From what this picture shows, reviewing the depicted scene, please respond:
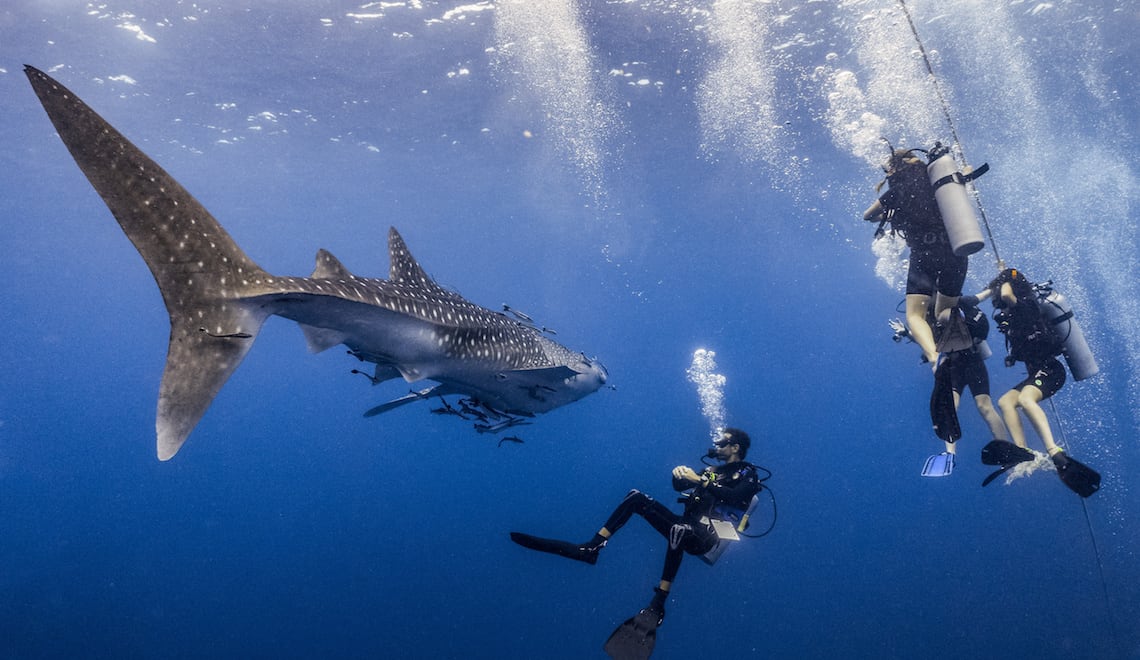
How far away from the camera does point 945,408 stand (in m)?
6.98

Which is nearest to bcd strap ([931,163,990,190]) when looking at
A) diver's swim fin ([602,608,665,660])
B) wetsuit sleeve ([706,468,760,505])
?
wetsuit sleeve ([706,468,760,505])

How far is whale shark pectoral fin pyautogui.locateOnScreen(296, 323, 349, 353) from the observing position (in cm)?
488

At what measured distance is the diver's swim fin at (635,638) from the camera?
618 cm

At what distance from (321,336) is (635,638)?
15.4 feet

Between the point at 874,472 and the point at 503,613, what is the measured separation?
6025 centimetres

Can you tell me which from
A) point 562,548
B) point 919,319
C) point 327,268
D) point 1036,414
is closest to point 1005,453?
point 1036,414

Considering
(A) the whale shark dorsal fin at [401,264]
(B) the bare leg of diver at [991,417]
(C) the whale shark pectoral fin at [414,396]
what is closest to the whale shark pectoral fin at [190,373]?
(A) the whale shark dorsal fin at [401,264]

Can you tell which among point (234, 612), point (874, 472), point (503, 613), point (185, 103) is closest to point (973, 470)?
point (874, 472)

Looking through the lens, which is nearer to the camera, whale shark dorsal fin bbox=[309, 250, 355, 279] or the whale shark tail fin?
the whale shark tail fin

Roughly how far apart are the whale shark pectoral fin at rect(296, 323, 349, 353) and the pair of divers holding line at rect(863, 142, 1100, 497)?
691 cm

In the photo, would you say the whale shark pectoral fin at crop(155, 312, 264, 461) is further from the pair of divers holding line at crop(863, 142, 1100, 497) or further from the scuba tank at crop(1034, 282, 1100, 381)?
the scuba tank at crop(1034, 282, 1100, 381)

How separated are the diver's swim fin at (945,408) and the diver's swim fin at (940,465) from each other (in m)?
0.22

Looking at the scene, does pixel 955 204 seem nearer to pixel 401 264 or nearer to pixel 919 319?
pixel 919 319

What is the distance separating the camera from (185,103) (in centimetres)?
2491
